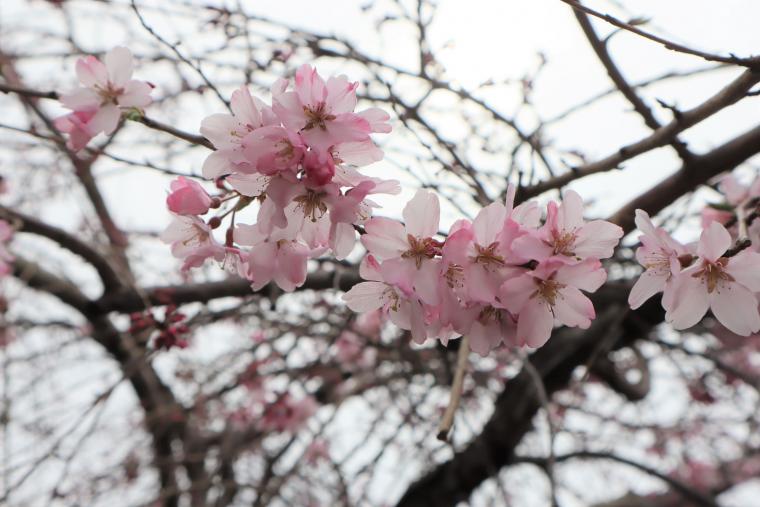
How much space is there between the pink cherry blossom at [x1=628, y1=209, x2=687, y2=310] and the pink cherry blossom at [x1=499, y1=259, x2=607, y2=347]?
126 mm

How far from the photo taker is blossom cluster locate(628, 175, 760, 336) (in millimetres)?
970

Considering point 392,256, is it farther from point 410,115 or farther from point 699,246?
point 410,115

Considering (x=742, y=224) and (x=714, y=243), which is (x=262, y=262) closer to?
(x=714, y=243)

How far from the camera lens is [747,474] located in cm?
502

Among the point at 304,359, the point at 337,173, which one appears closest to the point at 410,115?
the point at 337,173

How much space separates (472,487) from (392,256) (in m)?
2.52

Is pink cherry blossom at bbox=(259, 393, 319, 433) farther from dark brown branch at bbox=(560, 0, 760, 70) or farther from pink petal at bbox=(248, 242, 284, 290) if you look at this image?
dark brown branch at bbox=(560, 0, 760, 70)

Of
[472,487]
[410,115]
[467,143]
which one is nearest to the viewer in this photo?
[410,115]

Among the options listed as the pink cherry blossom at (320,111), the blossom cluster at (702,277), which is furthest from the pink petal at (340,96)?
the blossom cluster at (702,277)

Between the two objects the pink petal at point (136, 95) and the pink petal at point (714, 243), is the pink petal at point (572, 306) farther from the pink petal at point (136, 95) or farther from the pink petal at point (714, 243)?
the pink petal at point (136, 95)

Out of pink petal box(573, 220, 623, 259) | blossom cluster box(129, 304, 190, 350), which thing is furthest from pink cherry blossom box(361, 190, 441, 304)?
blossom cluster box(129, 304, 190, 350)

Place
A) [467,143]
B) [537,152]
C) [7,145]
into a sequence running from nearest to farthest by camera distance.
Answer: [537,152] < [467,143] < [7,145]

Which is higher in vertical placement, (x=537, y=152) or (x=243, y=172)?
(x=537, y=152)

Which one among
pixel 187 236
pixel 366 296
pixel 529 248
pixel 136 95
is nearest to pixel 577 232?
pixel 529 248
